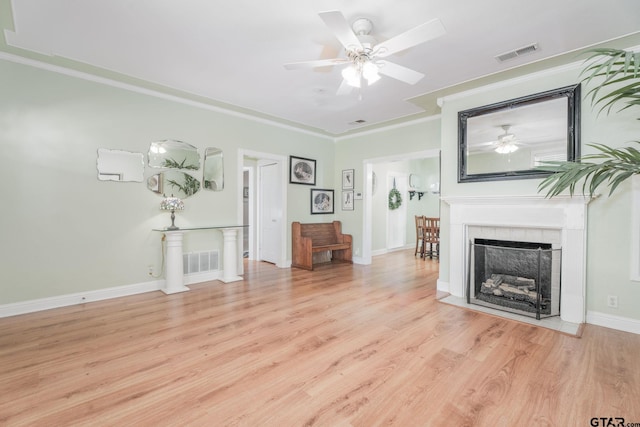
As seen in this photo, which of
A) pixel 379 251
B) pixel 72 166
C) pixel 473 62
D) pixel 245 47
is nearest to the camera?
pixel 245 47

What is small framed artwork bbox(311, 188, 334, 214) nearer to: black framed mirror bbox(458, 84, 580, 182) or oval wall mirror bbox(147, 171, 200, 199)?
oval wall mirror bbox(147, 171, 200, 199)

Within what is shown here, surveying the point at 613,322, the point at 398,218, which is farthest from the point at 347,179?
the point at 613,322

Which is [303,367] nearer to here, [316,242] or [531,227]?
[531,227]

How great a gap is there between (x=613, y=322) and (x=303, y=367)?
10.3 feet

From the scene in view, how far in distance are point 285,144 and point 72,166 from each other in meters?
3.26

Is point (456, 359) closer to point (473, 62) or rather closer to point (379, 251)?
point (473, 62)

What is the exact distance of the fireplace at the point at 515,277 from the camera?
3.15 meters

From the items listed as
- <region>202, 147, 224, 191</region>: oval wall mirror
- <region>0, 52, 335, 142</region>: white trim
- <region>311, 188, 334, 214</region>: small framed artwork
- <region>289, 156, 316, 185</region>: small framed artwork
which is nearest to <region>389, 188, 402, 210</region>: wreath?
<region>311, 188, 334, 214</region>: small framed artwork

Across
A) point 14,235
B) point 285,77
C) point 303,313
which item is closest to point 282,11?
point 285,77

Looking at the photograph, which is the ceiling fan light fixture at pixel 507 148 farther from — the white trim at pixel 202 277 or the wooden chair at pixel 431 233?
the white trim at pixel 202 277

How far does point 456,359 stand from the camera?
7.50 ft

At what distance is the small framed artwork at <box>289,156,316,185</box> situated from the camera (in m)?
5.74

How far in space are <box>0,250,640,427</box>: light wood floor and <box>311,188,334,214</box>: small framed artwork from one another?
2931mm

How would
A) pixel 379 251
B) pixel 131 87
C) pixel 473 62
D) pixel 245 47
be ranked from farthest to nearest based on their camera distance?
1. pixel 379 251
2. pixel 131 87
3. pixel 473 62
4. pixel 245 47
